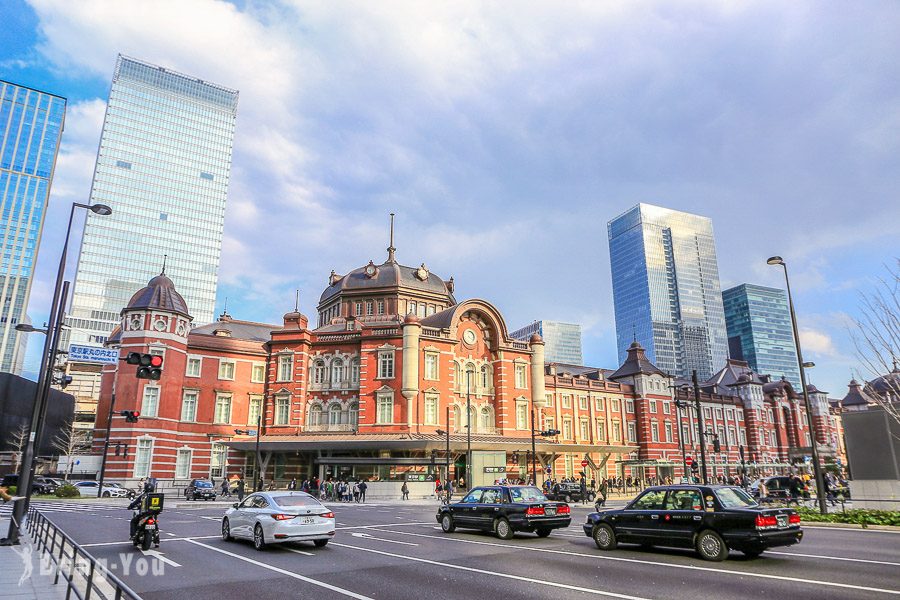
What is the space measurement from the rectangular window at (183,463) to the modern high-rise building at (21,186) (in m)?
102

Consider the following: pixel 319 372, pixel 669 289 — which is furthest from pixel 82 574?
pixel 669 289

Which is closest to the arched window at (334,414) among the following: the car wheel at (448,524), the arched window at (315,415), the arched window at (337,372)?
the arched window at (315,415)

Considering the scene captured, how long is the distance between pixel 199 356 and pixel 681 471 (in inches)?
2093

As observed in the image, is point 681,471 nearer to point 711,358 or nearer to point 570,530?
point 570,530

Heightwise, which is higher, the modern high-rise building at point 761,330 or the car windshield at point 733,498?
the modern high-rise building at point 761,330

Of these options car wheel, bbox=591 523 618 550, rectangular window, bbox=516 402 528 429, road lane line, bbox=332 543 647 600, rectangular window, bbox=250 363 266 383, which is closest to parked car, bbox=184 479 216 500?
rectangular window, bbox=250 363 266 383

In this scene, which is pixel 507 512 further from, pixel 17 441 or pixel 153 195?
pixel 153 195

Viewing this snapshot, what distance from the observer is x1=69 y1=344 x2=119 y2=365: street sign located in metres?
40.6

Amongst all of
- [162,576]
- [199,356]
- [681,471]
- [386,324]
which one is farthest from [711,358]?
[162,576]

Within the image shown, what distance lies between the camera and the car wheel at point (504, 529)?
1603 cm

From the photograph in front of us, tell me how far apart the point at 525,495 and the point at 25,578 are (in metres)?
11.7

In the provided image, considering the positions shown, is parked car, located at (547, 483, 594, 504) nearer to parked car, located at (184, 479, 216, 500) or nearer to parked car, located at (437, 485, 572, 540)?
parked car, located at (437, 485, 572, 540)

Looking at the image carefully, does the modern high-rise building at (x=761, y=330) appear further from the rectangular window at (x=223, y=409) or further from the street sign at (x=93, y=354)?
the street sign at (x=93, y=354)

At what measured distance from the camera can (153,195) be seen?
134 m
